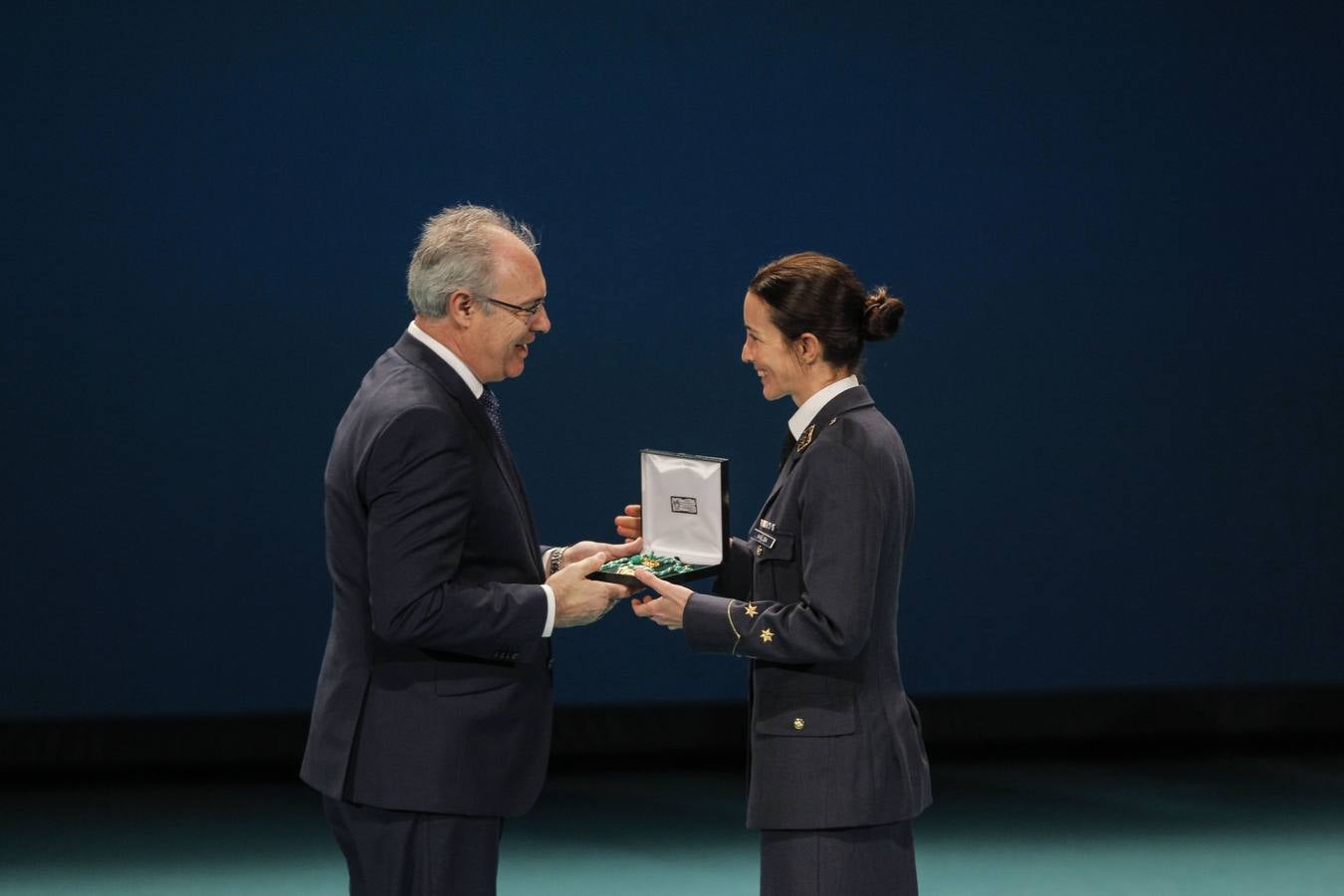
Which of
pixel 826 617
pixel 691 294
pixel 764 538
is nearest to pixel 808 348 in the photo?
pixel 764 538

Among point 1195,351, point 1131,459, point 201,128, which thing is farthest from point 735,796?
point 201,128

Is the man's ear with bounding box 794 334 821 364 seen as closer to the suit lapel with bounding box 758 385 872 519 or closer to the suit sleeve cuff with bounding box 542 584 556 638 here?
the suit lapel with bounding box 758 385 872 519

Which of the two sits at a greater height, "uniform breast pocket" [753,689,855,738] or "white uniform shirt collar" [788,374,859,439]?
"white uniform shirt collar" [788,374,859,439]

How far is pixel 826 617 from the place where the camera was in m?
2.13

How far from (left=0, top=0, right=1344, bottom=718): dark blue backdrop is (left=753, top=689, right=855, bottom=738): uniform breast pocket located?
2656mm

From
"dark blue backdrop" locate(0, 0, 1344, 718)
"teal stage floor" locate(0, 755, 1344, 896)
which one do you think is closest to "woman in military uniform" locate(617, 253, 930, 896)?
"teal stage floor" locate(0, 755, 1344, 896)

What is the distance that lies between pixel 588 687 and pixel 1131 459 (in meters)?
2.03

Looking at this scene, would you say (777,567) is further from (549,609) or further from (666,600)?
(549,609)

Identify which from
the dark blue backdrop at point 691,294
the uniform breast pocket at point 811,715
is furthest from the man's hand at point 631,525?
the dark blue backdrop at point 691,294

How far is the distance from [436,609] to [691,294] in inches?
115

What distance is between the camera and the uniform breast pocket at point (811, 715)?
86.8 inches

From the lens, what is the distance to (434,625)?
6.85ft

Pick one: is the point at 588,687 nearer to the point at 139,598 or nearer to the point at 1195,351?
the point at 139,598

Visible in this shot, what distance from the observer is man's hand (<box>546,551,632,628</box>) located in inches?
90.0
